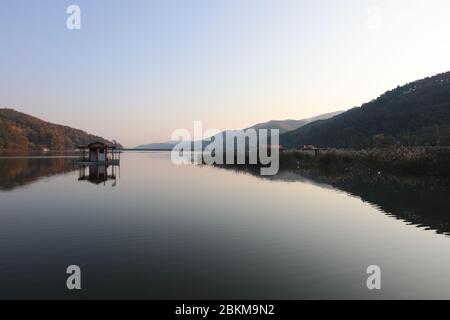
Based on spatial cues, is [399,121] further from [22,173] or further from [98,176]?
[22,173]

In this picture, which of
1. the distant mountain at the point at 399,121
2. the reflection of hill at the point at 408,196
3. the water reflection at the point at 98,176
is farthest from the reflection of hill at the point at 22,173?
the distant mountain at the point at 399,121

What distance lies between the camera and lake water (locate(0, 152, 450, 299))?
9906 mm

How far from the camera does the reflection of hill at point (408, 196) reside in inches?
784

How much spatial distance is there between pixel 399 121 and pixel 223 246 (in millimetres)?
130190

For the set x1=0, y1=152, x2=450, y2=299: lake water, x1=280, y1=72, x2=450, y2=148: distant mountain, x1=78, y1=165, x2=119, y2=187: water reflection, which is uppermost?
x1=280, y1=72, x2=450, y2=148: distant mountain

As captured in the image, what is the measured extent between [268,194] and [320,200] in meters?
5.08

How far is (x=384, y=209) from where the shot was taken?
2309cm

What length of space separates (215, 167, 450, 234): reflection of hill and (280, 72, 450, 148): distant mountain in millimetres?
53048

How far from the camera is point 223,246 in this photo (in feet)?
46.3

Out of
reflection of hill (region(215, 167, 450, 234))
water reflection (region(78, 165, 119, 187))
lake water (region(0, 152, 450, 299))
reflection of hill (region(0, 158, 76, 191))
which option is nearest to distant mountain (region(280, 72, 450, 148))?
reflection of hill (region(215, 167, 450, 234))

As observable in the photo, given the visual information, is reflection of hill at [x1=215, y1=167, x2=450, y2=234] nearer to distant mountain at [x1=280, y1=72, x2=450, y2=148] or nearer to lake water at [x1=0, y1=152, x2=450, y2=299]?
lake water at [x1=0, y1=152, x2=450, y2=299]
